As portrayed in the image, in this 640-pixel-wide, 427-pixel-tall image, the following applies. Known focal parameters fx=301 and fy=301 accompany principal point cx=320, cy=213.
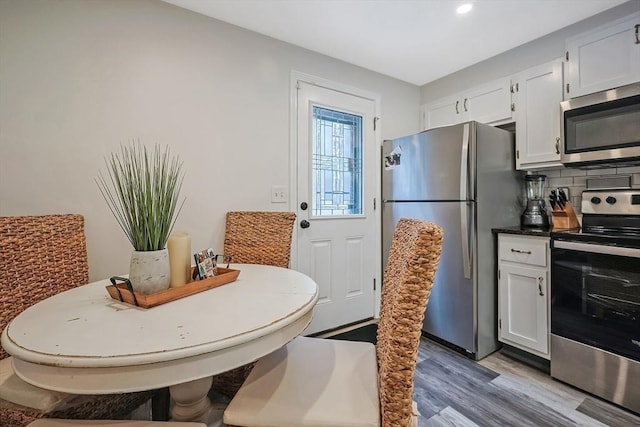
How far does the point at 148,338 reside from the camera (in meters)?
0.74

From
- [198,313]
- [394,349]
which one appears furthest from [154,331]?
[394,349]

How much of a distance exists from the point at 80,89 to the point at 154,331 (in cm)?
156

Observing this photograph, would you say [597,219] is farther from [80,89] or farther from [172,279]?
[80,89]

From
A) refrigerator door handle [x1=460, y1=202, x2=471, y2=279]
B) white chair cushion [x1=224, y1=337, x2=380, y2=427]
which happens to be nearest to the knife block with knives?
refrigerator door handle [x1=460, y1=202, x2=471, y2=279]

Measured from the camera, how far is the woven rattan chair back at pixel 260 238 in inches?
73.9

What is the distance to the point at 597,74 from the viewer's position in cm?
193

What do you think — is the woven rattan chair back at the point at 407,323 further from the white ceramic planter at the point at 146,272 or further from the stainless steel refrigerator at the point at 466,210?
the stainless steel refrigerator at the point at 466,210

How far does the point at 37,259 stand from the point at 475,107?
A: 3117 millimetres

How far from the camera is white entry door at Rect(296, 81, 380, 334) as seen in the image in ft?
7.91

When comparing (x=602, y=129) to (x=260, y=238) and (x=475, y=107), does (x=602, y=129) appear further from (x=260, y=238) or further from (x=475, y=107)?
(x=260, y=238)

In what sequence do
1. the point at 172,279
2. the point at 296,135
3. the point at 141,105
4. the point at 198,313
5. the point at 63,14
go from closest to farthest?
the point at 198,313 < the point at 172,279 < the point at 63,14 < the point at 141,105 < the point at 296,135

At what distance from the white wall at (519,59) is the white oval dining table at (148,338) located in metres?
2.49

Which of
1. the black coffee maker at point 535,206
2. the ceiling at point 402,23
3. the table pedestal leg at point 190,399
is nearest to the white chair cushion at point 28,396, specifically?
the table pedestal leg at point 190,399

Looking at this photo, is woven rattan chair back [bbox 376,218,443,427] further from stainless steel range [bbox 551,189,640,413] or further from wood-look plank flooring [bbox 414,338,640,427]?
stainless steel range [bbox 551,189,640,413]
